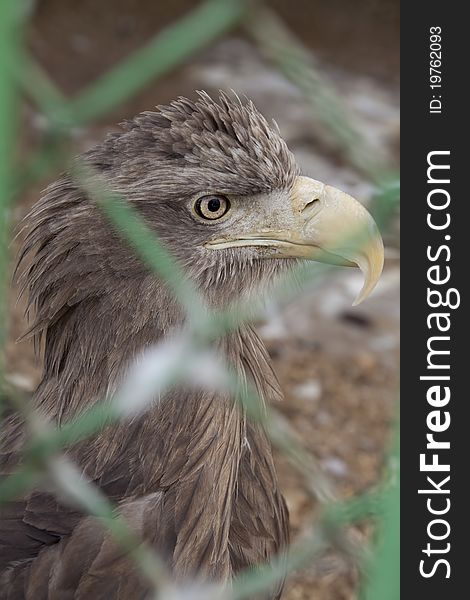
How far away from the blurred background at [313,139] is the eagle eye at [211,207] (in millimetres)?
246

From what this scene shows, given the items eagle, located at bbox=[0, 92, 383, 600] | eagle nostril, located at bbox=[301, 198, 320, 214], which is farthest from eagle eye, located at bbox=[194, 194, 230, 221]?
eagle nostril, located at bbox=[301, 198, 320, 214]

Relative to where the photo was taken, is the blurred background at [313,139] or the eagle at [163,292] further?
the blurred background at [313,139]

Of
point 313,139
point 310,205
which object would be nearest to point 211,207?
point 310,205

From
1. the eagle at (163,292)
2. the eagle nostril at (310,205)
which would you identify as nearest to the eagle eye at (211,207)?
the eagle at (163,292)

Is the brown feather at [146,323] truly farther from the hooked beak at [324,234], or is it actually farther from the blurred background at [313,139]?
the blurred background at [313,139]

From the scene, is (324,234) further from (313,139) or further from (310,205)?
(313,139)

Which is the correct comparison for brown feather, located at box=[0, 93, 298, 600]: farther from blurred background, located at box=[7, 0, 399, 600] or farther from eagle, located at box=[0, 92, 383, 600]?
blurred background, located at box=[7, 0, 399, 600]

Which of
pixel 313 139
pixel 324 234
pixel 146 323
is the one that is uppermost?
pixel 313 139

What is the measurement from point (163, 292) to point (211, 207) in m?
0.19

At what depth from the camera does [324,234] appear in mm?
1760

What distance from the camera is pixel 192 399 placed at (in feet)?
6.02

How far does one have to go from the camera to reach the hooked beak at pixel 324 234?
1.70 meters

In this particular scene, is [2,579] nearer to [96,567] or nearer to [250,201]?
[96,567]

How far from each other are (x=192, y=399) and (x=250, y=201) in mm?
393
